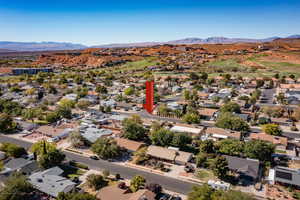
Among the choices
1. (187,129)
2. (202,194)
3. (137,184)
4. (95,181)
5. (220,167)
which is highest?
(202,194)

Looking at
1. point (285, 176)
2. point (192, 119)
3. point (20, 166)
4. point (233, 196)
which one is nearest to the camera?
point (233, 196)

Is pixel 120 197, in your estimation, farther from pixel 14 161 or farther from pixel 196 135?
pixel 196 135

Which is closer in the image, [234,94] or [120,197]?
[120,197]

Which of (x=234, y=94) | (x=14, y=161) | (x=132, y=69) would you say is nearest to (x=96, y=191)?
(x=14, y=161)

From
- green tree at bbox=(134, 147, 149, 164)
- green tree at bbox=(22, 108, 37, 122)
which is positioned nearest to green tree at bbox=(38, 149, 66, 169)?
green tree at bbox=(134, 147, 149, 164)

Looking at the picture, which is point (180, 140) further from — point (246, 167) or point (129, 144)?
point (246, 167)

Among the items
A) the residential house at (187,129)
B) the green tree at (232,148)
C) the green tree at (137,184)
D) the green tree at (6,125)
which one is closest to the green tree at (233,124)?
the residential house at (187,129)

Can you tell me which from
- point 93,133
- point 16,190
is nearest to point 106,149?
point 93,133
